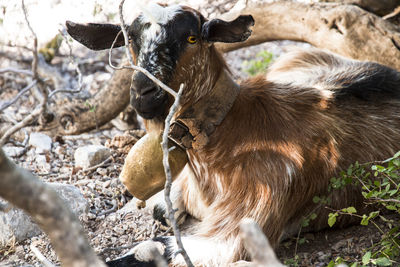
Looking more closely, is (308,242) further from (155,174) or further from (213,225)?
(155,174)

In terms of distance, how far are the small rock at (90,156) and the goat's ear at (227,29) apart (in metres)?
1.84

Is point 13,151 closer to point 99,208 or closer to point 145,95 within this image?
point 99,208

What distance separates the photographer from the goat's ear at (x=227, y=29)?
3078mm

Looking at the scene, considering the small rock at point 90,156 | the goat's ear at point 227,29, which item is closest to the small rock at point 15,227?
the small rock at point 90,156

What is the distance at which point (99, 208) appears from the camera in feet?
13.0

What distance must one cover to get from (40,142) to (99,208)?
1.38 m

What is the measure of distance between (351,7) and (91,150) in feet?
9.02

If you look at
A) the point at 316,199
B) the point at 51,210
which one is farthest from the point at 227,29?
the point at 51,210

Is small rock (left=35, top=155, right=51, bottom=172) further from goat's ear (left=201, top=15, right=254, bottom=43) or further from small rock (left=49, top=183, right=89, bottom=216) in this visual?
goat's ear (left=201, top=15, right=254, bottom=43)

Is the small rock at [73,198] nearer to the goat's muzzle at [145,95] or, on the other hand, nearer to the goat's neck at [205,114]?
the goat's neck at [205,114]

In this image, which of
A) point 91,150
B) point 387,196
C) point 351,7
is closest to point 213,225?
point 387,196

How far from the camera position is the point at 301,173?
321cm

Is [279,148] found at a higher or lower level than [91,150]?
higher

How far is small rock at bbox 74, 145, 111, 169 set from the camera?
4469 millimetres
